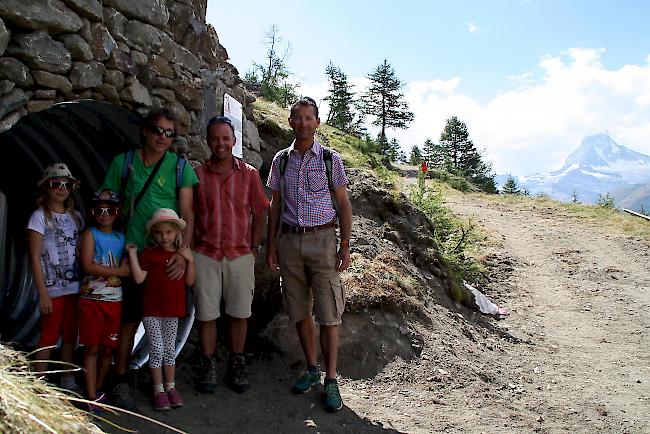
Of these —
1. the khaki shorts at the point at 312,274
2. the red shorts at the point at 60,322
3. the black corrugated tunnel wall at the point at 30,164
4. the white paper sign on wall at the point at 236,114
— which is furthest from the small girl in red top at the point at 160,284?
the white paper sign on wall at the point at 236,114

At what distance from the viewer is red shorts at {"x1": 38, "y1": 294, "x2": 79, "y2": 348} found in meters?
3.71

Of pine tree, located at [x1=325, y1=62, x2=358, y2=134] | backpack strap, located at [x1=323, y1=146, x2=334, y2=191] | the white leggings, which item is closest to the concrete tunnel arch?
the white leggings

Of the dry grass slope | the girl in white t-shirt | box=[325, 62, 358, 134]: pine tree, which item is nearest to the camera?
the dry grass slope

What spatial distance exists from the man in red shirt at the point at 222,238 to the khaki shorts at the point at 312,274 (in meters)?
0.30

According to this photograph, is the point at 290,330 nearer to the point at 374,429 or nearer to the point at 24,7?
the point at 374,429

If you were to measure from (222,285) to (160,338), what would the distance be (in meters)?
0.58

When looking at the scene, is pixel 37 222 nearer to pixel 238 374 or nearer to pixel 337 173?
pixel 238 374

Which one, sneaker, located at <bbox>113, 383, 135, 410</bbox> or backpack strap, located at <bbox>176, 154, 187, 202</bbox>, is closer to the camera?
sneaker, located at <bbox>113, 383, 135, 410</bbox>

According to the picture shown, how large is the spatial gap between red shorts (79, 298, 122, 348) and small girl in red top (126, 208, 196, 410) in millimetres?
205

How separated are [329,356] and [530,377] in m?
2.78

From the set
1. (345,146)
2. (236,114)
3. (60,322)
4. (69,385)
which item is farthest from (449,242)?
(345,146)

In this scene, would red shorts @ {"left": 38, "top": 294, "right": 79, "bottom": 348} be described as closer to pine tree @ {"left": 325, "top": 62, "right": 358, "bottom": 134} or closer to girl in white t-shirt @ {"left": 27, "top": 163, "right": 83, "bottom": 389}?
girl in white t-shirt @ {"left": 27, "top": 163, "right": 83, "bottom": 389}

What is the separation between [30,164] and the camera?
539 cm

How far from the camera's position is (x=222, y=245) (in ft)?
13.6
